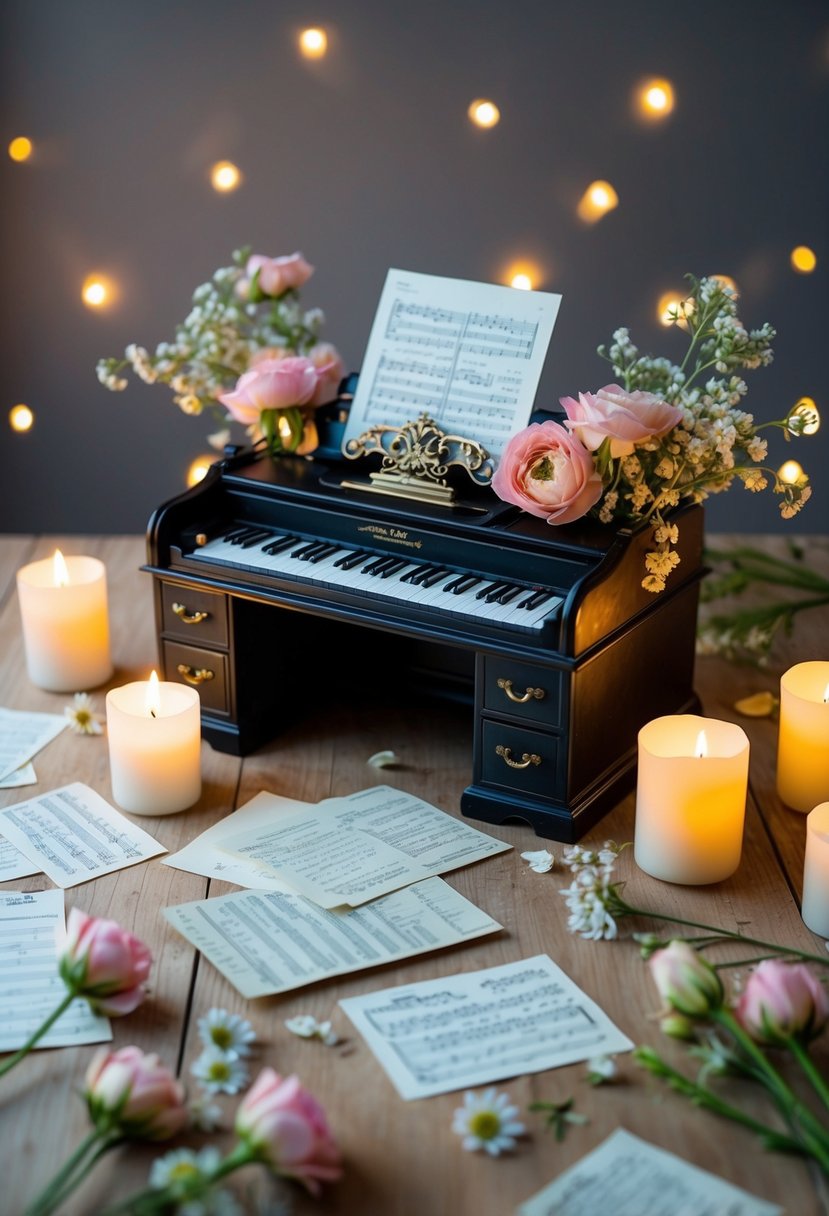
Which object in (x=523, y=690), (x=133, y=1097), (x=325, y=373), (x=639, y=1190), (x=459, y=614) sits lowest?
(x=639, y=1190)

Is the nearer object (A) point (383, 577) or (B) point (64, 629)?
(A) point (383, 577)

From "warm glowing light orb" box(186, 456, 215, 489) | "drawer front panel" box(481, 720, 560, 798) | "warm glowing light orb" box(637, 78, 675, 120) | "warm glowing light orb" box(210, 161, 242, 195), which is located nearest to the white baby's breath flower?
"drawer front panel" box(481, 720, 560, 798)

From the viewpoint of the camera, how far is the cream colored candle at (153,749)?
223cm

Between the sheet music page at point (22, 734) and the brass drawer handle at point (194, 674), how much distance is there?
268 millimetres

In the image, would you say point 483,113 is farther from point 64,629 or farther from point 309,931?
point 309,931

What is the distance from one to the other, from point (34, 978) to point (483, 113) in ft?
7.86

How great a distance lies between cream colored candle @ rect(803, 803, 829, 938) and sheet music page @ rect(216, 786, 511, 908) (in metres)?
0.47

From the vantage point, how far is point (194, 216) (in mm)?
3543

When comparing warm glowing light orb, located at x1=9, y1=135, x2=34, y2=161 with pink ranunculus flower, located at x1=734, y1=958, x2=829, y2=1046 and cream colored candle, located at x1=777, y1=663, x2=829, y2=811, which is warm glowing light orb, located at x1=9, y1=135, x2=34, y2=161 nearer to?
cream colored candle, located at x1=777, y1=663, x2=829, y2=811

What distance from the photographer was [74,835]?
2.22 m

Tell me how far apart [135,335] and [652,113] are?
4.69ft

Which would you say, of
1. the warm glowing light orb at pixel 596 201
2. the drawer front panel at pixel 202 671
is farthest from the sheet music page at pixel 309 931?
the warm glowing light orb at pixel 596 201

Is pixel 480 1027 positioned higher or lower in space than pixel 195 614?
lower

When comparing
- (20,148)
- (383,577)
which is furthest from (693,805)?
(20,148)
